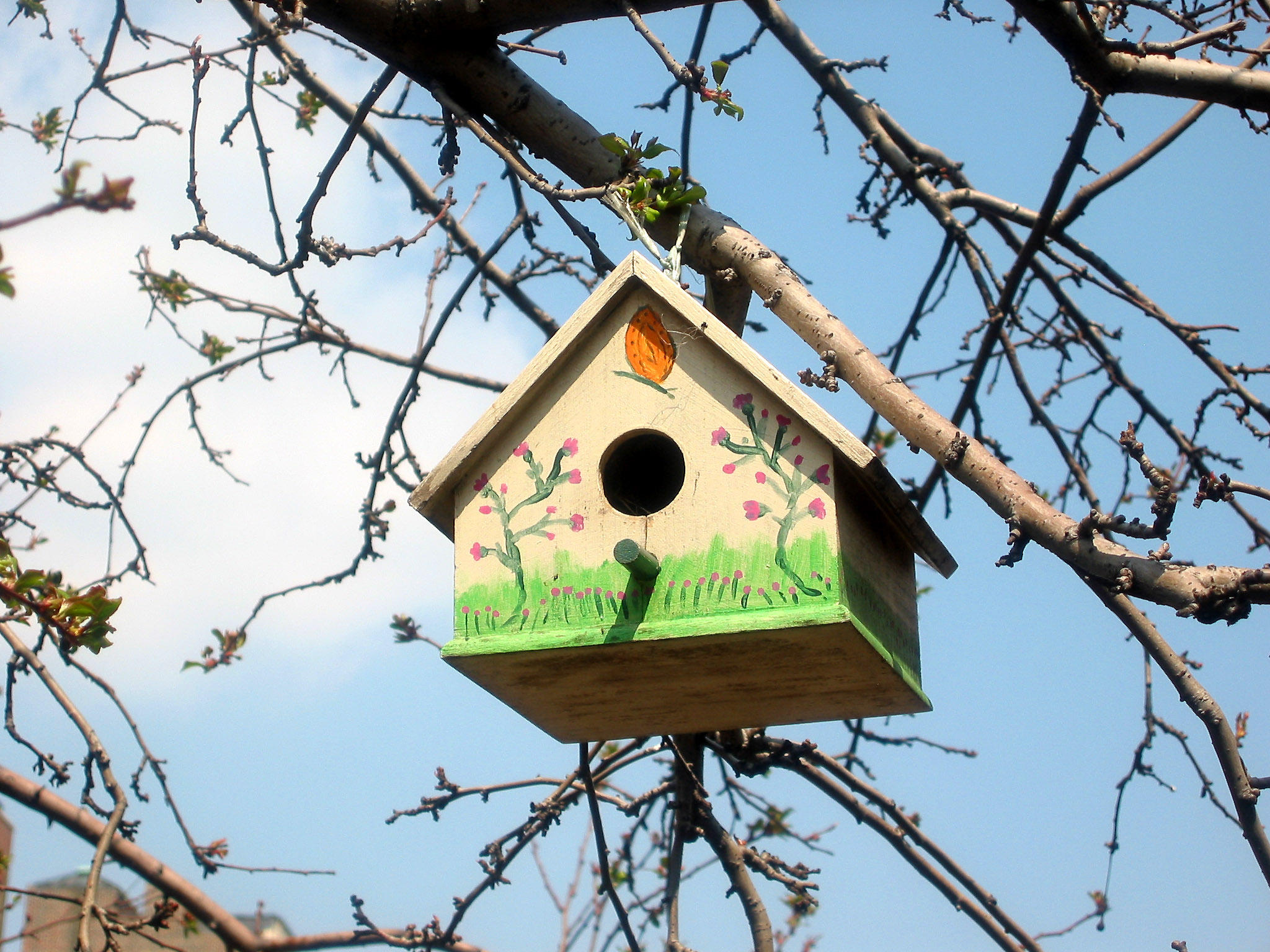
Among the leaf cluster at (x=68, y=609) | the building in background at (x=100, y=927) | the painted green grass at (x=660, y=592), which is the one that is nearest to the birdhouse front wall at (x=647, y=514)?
the painted green grass at (x=660, y=592)

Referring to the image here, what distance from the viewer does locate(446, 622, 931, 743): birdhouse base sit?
2484mm

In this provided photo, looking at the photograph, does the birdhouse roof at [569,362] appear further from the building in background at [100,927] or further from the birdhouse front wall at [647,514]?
the building in background at [100,927]

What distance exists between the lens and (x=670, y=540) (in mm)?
2531

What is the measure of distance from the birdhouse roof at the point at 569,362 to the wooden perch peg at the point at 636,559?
0.41 m

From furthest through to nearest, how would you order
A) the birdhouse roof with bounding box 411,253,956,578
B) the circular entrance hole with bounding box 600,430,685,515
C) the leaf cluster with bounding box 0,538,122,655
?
the circular entrance hole with bounding box 600,430,685,515 → the birdhouse roof with bounding box 411,253,956,578 → the leaf cluster with bounding box 0,538,122,655

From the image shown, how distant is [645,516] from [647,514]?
7 centimetres

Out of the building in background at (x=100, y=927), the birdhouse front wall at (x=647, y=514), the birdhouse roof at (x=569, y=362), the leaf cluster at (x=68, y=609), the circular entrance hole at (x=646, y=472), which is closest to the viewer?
the leaf cluster at (x=68, y=609)

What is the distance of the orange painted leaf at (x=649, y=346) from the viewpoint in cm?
272

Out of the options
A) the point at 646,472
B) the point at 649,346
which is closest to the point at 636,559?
the point at 649,346

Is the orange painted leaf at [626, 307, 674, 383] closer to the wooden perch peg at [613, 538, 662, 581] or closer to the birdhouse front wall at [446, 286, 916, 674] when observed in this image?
the birdhouse front wall at [446, 286, 916, 674]

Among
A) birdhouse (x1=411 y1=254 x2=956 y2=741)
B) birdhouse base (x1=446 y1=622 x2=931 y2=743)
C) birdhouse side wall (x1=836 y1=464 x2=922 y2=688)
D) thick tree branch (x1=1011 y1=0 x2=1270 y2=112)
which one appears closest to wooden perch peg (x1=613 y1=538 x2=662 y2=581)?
birdhouse (x1=411 y1=254 x2=956 y2=741)

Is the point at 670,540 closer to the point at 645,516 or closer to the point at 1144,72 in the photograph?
the point at 645,516

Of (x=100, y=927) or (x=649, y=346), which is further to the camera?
(x=100, y=927)

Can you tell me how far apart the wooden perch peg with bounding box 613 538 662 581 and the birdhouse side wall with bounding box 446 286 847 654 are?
32mm
